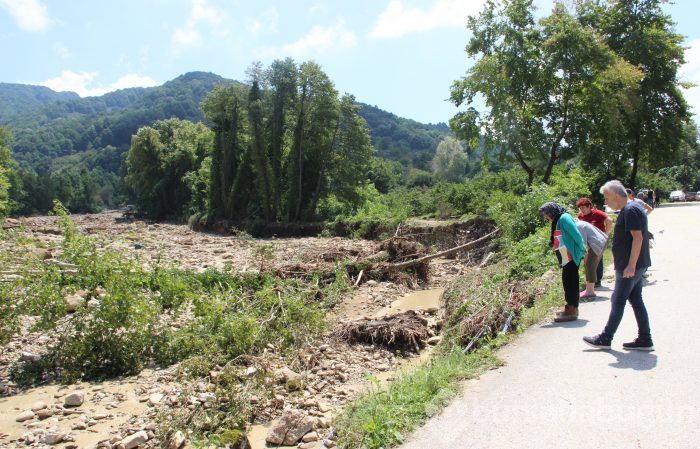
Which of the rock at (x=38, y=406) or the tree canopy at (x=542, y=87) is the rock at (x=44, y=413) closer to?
the rock at (x=38, y=406)

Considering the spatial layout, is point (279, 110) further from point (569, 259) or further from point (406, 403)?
point (406, 403)

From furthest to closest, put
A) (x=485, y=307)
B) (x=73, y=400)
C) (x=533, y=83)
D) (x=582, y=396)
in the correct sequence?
(x=533, y=83) < (x=485, y=307) < (x=73, y=400) < (x=582, y=396)

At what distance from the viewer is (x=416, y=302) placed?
44.7 feet

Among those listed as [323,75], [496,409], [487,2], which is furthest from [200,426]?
[323,75]

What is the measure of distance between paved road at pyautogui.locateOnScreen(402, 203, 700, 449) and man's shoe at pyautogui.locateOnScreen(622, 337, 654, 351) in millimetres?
84

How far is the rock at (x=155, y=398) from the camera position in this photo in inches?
259

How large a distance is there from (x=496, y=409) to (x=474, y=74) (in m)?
20.0

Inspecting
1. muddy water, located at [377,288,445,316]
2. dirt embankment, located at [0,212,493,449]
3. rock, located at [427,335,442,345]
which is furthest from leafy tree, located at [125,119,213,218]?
rock, located at [427,335,442,345]

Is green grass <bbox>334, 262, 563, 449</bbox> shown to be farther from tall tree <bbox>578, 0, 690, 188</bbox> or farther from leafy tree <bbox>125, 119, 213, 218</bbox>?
leafy tree <bbox>125, 119, 213, 218</bbox>

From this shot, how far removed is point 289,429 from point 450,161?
8018cm

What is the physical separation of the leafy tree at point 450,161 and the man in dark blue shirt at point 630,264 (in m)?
77.0

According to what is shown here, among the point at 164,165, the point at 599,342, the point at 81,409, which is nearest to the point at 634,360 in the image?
the point at 599,342

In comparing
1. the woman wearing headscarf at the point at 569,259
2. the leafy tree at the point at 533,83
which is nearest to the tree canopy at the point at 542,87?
the leafy tree at the point at 533,83

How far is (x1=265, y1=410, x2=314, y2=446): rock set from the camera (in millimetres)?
5527
